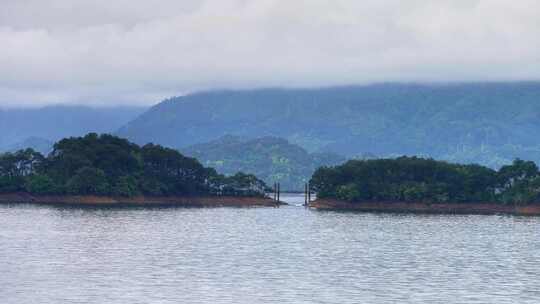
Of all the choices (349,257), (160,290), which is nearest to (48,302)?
(160,290)

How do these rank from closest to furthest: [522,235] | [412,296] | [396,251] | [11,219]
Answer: [412,296]
[396,251]
[522,235]
[11,219]

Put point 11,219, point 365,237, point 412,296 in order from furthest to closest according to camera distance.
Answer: point 11,219 → point 365,237 → point 412,296

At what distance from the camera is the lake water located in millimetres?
91312

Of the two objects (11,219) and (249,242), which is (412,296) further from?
(11,219)

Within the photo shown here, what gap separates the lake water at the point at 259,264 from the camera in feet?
300

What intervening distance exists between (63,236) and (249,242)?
22.9 meters

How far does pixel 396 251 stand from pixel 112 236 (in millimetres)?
36538

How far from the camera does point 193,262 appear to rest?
115m

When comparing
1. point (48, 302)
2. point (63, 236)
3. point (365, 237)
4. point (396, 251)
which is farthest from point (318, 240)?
point (48, 302)

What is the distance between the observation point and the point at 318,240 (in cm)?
15238

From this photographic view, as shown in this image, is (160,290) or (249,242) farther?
(249,242)

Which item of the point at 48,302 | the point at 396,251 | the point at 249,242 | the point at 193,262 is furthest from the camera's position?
the point at 249,242

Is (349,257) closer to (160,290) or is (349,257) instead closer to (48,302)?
(160,290)

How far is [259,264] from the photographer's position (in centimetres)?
11462
